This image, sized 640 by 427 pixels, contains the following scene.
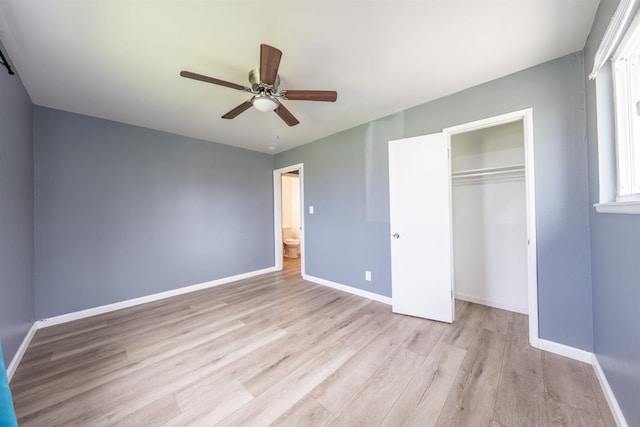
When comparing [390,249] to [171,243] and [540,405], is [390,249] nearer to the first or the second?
[540,405]

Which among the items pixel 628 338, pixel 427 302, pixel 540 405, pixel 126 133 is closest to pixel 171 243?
pixel 126 133

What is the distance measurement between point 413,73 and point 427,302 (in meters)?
2.27

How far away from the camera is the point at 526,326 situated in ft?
7.32

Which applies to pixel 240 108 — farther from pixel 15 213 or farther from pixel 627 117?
pixel 627 117

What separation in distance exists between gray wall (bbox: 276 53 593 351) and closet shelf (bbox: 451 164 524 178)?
64 centimetres

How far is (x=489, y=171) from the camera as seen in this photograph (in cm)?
263

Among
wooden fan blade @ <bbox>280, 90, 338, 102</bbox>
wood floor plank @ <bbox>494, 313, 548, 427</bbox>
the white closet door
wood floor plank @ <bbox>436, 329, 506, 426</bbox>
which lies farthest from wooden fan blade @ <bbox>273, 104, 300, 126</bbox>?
wood floor plank @ <bbox>494, 313, 548, 427</bbox>

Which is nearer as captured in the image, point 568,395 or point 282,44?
point 568,395

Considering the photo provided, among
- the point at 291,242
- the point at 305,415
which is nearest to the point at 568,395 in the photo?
the point at 305,415

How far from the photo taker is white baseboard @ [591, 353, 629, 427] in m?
1.22

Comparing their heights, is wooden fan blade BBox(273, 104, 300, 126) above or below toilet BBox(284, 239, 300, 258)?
above

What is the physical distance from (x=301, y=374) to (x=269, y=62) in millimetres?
2184

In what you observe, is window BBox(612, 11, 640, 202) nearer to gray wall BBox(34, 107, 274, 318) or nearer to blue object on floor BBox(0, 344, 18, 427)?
blue object on floor BBox(0, 344, 18, 427)

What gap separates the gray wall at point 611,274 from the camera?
1.11 m
